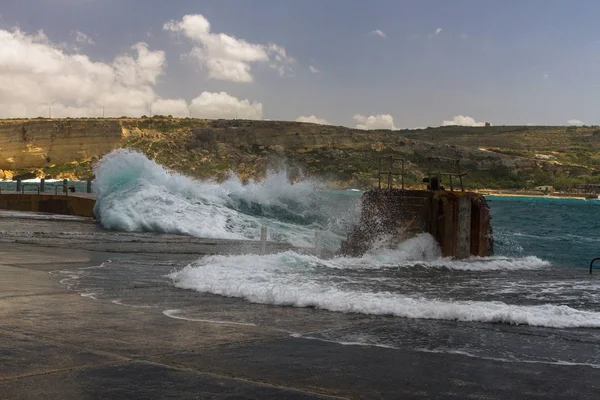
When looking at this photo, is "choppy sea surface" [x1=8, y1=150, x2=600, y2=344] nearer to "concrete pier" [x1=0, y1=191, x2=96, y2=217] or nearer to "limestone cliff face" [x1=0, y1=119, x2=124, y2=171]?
"concrete pier" [x1=0, y1=191, x2=96, y2=217]

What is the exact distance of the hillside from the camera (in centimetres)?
14025

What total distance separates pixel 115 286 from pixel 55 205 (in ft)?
95.5

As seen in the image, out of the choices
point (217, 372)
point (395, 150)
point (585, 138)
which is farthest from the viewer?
point (585, 138)

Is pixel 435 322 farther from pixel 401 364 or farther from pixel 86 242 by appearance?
pixel 86 242

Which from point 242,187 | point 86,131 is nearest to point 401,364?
point 242,187

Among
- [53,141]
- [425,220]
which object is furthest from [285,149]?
[425,220]

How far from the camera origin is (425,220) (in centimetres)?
1609

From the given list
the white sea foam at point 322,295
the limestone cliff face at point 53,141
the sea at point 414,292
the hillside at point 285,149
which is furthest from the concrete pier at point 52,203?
the limestone cliff face at point 53,141

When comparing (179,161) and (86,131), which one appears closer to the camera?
(179,161)

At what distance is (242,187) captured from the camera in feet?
128

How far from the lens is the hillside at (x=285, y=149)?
140 m

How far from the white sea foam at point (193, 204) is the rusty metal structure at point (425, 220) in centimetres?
692

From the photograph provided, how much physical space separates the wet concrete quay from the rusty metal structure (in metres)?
7.41

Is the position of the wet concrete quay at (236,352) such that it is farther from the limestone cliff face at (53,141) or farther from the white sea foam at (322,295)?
the limestone cliff face at (53,141)
